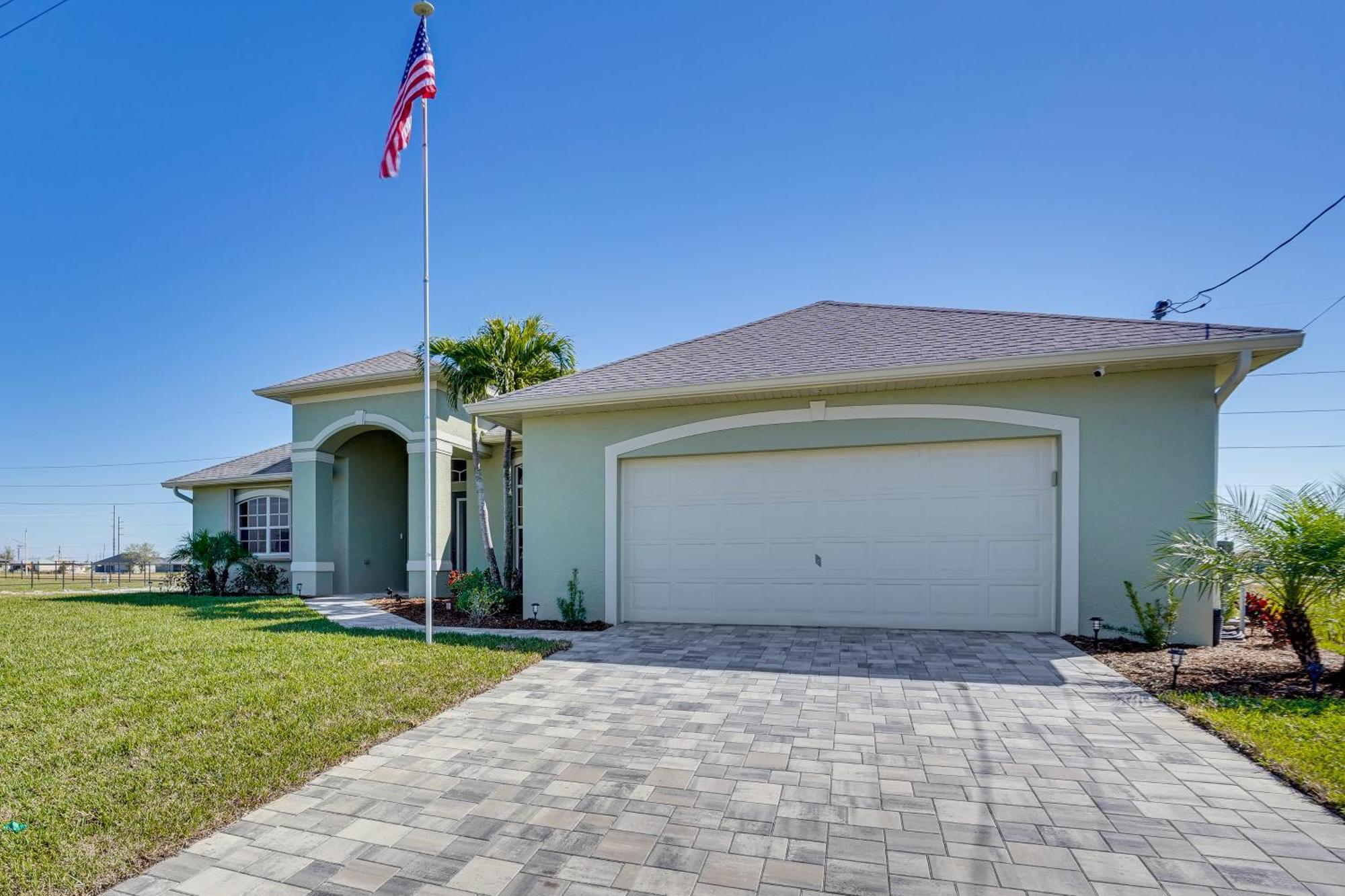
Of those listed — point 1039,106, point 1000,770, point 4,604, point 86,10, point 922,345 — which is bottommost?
point 4,604

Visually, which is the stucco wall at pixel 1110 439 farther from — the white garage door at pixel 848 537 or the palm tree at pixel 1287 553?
the palm tree at pixel 1287 553

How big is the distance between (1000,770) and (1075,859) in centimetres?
102

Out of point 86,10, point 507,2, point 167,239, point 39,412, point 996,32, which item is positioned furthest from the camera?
point 39,412

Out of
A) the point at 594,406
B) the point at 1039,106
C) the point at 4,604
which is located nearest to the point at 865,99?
the point at 1039,106

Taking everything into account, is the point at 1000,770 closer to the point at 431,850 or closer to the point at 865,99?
the point at 431,850

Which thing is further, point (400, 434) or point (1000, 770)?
point (400, 434)

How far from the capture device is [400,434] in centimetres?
1327

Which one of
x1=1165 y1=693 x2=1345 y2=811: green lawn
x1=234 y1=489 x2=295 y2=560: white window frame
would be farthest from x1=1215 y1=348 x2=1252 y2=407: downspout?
x1=234 y1=489 x2=295 y2=560: white window frame

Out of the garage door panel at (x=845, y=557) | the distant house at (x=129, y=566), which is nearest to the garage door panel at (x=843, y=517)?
the garage door panel at (x=845, y=557)

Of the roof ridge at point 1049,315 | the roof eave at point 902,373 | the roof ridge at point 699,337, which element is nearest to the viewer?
the roof eave at point 902,373

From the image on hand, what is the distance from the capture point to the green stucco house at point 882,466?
A: 7.25 m

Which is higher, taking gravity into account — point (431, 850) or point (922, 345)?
point (922, 345)

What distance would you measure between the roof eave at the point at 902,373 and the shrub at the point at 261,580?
9353mm

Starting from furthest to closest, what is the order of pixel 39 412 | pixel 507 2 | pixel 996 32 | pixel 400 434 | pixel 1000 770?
pixel 39 412
pixel 400 434
pixel 507 2
pixel 996 32
pixel 1000 770
